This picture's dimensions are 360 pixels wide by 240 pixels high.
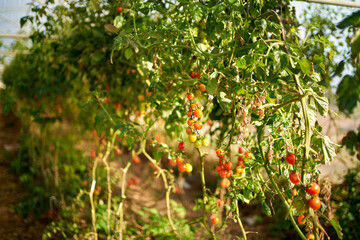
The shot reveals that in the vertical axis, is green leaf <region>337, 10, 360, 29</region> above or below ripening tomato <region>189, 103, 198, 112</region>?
above

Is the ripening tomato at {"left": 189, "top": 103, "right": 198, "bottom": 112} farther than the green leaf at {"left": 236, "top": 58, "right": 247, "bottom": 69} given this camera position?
Yes

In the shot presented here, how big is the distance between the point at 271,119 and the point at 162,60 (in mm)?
455

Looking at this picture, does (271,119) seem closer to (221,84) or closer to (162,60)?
(221,84)

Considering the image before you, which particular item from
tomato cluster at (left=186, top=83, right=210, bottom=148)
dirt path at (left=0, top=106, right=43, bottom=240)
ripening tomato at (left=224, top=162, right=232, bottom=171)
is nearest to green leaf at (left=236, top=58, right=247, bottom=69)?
tomato cluster at (left=186, top=83, right=210, bottom=148)

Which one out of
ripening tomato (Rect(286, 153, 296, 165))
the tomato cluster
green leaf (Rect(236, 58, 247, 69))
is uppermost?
green leaf (Rect(236, 58, 247, 69))

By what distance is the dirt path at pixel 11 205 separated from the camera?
6.43 feet

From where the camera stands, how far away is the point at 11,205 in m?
2.25

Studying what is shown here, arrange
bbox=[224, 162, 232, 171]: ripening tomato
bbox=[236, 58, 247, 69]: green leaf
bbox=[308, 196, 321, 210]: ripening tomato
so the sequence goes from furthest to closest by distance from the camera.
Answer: bbox=[224, 162, 232, 171]: ripening tomato
bbox=[236, 58, 247, 69]: green leaf
bbox=[308, 196, 321, 210]: ripening tomato

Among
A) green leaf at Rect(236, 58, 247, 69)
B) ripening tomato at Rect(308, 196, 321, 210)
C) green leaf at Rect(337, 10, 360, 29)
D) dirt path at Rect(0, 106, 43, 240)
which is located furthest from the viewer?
dirt path at Rect(0, 106, 43, 240)

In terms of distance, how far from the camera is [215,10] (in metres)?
0.73

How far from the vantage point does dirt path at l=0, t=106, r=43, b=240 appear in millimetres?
1961

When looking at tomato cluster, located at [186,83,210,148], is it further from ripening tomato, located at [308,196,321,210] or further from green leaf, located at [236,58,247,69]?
ripening tomato, located at [308,196,321,210]

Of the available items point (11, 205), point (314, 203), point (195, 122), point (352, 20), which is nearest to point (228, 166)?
point (195, 122)

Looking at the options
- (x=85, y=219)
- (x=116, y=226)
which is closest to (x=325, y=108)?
(x=116, y=226)
